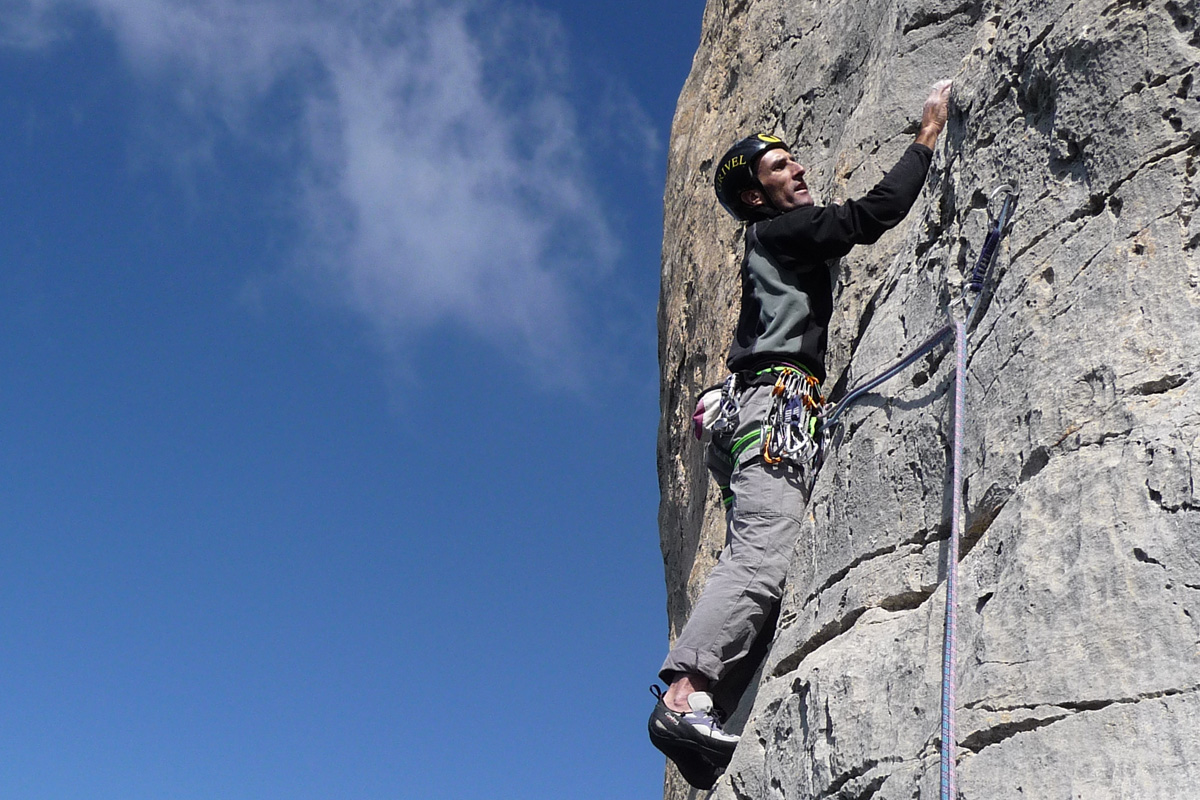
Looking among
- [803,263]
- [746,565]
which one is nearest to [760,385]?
[803,263]

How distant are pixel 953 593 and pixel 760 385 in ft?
4.85

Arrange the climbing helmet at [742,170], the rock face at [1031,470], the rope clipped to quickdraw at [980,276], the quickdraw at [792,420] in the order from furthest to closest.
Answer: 1. the climbing helmet at [742,170]
2. the quickdraw at [792,420]
3. the rope clipped to quickdraw at [980,276]
4. the rock face at [1031,470]

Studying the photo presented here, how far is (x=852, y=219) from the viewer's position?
435cm

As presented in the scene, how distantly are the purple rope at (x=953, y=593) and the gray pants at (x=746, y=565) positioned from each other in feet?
3.00

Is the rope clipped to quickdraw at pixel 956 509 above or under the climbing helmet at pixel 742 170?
under

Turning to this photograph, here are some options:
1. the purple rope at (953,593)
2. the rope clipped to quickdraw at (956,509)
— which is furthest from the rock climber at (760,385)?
the purple rope at (953,593)

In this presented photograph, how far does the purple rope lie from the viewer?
2.84m

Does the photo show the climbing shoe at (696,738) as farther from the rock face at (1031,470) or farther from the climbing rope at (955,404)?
the climbing rope at (955,404)

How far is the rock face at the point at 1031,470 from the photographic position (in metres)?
2.64

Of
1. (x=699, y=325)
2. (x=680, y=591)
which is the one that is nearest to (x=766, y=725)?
(x=680, y=591)

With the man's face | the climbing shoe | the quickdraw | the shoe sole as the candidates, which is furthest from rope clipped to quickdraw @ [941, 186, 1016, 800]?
the man's face

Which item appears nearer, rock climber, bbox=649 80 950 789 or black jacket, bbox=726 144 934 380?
rock climber, bbox=649 80 950 789

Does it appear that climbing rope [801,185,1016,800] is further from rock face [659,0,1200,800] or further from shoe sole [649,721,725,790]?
shoe sole [649,721,725,790]

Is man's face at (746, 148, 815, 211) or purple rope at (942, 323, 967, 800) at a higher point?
man's face at (746, 148, 815, 211)
